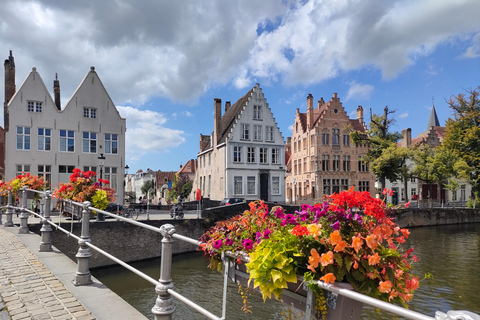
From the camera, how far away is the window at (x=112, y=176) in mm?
29641

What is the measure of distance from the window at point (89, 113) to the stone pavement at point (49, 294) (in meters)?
24.6

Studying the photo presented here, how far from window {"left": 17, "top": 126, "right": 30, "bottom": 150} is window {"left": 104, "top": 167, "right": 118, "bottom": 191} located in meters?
5.98

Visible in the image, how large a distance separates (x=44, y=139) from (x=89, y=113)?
13.2 ft

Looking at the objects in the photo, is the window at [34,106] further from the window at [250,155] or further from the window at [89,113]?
the window at [250,155]

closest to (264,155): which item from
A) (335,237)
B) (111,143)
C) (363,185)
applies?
(111,143)

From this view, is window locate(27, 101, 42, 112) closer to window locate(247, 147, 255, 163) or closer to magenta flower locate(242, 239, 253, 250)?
window locate(247, 147, 255, 163)

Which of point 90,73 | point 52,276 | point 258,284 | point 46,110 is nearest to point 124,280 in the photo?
point 52,276

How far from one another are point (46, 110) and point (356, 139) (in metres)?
29.6

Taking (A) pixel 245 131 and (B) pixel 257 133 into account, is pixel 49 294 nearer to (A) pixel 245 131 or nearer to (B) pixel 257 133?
(A) pixel 245 131

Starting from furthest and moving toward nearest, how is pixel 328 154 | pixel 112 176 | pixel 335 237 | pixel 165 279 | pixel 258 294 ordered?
1. pixel 328 154
2. pixel 112 176
3. pixel 258 294
4. pixel 165 279
5. pixel 335 237

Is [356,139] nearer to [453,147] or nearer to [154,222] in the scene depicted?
[453,147]

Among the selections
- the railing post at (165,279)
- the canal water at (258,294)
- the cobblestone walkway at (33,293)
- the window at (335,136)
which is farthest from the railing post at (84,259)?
the window at (335,136)

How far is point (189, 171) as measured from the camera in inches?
2832

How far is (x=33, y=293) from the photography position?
189 inches
